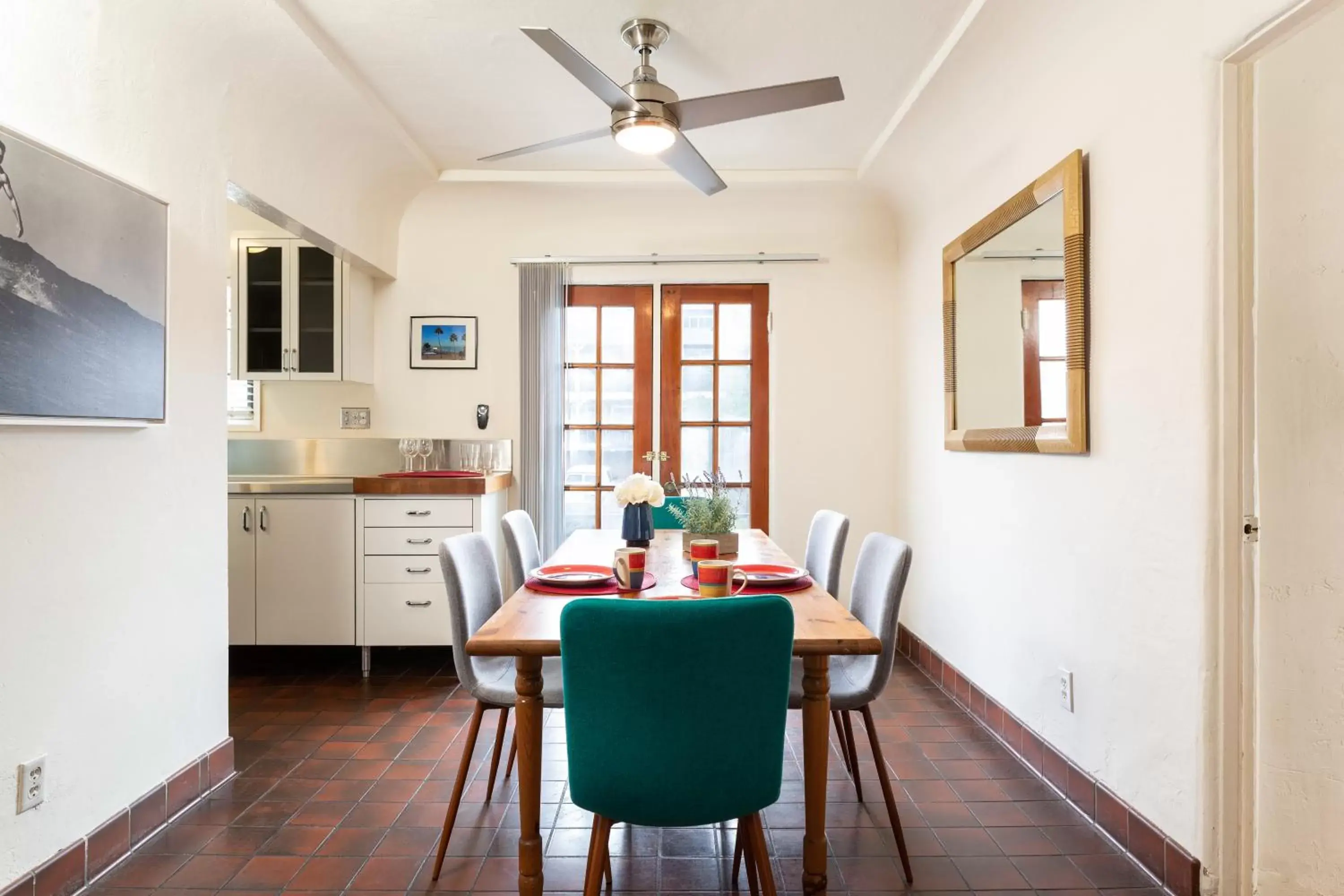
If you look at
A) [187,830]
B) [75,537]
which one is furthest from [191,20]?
[187,830]

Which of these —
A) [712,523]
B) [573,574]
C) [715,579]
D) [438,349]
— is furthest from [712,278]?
[715,579]

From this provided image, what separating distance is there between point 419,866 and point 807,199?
3.67 meters

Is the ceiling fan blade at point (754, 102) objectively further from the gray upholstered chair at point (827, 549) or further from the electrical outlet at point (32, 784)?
the electrical outlet at point (32, 784)

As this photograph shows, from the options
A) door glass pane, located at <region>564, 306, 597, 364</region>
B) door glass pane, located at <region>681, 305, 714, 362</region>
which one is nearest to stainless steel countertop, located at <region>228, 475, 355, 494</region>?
door glass pane, located at <region>564, 306, 597, 364</region>

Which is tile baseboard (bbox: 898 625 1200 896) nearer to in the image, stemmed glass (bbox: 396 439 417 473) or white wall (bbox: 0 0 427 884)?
white wall (bbox: 0 0 427 884)

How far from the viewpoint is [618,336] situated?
4.42 metres

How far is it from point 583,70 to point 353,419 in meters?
2.92

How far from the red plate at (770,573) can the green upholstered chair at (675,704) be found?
Answer: 64cm

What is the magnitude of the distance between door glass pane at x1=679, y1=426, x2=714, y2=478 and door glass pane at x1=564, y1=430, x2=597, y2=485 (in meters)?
0.51

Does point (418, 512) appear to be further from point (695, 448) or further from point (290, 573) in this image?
point (695, 448)

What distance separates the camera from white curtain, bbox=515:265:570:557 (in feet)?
13.9

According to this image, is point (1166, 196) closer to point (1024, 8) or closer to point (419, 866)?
point (1024, 8)

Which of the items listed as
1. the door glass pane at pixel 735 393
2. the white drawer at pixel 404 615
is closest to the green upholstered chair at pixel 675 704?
the white drawer at pixel 404 615

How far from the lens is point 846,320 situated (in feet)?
14.2
